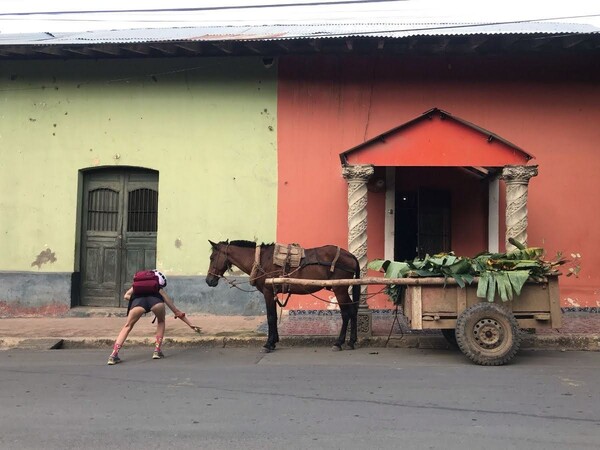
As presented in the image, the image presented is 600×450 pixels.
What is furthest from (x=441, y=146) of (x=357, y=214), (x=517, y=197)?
(x=357, y=214)

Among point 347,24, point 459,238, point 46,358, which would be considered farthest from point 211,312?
point 347,24

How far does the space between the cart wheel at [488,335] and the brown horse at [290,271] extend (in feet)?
5.71

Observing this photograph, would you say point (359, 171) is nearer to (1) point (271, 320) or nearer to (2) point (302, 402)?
(1) point (271, 320)

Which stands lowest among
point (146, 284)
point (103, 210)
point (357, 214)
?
point (146, 284)

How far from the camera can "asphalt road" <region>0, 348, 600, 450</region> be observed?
13.2 ft

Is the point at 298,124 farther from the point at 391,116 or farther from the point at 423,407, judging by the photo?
the point at 423,407

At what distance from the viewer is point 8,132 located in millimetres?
11289

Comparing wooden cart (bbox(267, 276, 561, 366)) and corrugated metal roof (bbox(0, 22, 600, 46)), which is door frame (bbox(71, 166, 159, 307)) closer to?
corrugated metal roof (bbox(0, 22, 600, 46))

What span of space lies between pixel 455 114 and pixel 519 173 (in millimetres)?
2283

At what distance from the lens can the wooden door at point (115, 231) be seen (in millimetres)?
11297

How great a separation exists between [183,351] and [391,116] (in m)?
6.41

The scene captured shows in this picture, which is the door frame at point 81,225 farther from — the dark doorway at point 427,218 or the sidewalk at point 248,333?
the dark doorway at point 427,218

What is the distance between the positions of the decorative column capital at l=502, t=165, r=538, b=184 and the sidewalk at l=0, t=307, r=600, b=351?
2.69m

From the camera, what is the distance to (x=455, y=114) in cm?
1077
